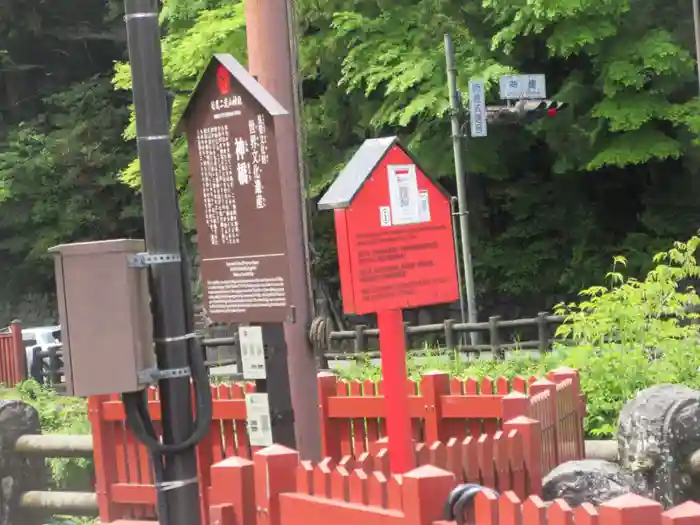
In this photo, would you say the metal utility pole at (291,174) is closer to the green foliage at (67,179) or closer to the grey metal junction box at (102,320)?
the grey metal junction box at (102,320)

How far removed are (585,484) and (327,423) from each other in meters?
2.26

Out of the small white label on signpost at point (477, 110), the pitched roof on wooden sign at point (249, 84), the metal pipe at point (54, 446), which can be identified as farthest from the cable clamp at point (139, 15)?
the small white label on signpost at point (477, 110)

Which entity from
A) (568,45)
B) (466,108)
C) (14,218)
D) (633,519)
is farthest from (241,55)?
(633,519)

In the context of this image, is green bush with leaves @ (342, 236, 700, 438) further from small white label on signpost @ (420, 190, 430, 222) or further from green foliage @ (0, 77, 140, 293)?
green foliage @ (0, 77, 140, 293)

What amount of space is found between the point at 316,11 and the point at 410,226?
17.6 metres

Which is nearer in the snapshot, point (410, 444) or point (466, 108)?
point (410, 444)

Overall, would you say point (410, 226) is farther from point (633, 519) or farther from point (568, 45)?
point (568, 45)

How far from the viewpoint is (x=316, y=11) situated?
71.9 feet

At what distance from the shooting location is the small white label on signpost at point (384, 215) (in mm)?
4879

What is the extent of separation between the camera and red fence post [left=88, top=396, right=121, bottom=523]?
6.98 m

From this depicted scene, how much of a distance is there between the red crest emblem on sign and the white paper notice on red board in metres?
0.92

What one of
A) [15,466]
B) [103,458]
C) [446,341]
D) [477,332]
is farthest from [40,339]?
[103,458]

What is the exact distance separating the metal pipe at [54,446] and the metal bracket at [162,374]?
3174 millimetres

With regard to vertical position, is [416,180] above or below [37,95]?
below
